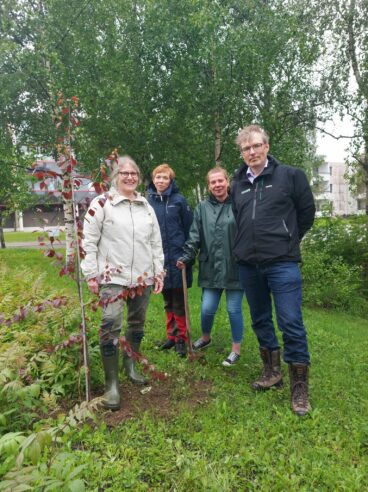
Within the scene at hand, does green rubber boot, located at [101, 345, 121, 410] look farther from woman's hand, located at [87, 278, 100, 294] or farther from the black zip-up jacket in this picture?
the black zip-up jacket

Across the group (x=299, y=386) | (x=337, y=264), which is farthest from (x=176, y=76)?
(x=299, y=386)

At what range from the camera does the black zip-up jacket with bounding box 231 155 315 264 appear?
11.1ft

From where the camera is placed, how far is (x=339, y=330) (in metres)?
7.45

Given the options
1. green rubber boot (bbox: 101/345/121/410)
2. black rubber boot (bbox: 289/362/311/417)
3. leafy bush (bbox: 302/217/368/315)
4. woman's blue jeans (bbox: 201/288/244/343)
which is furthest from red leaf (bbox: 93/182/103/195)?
leafy bush (bbox: 302/217/368/315)

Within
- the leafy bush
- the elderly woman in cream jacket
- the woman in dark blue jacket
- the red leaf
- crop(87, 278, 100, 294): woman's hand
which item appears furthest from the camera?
the leafy bush

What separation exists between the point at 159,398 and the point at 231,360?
3.87 feet

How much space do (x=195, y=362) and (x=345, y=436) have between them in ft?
5.60

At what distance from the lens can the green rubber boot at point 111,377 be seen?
10.8ft

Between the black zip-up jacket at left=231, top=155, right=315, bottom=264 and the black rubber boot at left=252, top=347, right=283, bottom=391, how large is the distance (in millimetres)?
1043

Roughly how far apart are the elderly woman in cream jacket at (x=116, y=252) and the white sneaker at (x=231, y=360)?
1.41 m

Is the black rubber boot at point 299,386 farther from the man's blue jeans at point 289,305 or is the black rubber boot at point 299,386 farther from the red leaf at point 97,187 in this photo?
the red leaf at point 97,187

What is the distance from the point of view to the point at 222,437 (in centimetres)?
299

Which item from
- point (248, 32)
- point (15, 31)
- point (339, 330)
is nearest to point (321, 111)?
point (248, 32)

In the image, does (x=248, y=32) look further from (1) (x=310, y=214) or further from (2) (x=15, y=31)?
(1) (x=310, y=214)
